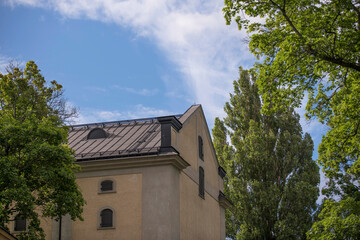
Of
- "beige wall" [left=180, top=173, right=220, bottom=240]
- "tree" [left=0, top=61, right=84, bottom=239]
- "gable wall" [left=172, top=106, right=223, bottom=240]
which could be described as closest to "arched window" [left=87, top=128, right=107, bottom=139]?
"gable wall" [left=172, top=106, right=223, bottom=240]

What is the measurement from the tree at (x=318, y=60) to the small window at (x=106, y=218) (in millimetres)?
11663

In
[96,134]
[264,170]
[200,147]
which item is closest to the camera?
[96,134]

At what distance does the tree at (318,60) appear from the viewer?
47.0 ft

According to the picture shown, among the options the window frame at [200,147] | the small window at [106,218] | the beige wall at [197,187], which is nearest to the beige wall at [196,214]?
the beige wall at [197,187]

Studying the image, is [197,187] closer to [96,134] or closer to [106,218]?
[106,218]

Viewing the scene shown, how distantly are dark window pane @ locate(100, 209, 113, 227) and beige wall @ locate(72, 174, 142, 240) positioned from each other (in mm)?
307

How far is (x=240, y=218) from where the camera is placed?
3700cm

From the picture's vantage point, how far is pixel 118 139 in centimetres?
2814

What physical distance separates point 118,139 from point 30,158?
34.3 ft

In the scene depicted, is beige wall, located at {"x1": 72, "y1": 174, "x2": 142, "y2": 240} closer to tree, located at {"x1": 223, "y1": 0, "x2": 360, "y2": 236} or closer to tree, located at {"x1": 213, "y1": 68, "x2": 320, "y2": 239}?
tree, located at {"x1": 223, "y1": 0, "x2": 360, "y2": 236}

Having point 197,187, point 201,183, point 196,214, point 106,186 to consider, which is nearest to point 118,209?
point 106,186

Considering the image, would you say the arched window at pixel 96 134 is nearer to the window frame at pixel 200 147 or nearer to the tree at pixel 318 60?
the window frame at pixel 200 147

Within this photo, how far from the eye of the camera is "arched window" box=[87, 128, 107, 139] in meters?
29.4

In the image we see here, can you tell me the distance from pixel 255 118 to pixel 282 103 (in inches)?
989
